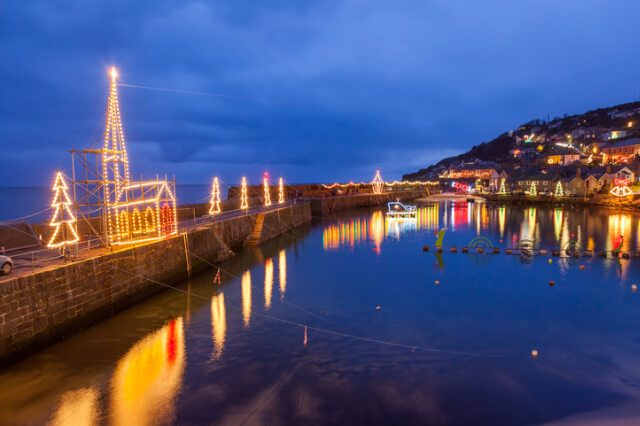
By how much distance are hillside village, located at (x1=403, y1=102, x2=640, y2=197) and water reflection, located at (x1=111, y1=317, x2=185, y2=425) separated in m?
76.3

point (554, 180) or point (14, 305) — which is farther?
point (554, 180)

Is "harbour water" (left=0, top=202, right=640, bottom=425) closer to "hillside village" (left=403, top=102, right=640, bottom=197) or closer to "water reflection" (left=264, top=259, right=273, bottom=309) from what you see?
"water reflection" (left=264, top=259, right=273, bottom=309)

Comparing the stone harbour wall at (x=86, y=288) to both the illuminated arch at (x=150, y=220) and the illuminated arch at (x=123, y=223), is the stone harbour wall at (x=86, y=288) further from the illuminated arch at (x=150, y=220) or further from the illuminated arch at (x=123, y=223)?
the illuminated arch at (x=123, y=223)

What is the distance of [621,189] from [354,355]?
234 feet

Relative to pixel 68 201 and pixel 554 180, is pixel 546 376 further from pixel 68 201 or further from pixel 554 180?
pixel 554 180

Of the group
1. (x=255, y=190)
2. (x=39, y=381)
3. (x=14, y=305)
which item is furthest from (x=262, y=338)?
(x=255, y=190)

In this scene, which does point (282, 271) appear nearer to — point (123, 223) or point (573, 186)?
point (123, 223)

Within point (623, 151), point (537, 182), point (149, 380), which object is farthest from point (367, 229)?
point (623, 151)

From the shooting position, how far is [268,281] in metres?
19.6

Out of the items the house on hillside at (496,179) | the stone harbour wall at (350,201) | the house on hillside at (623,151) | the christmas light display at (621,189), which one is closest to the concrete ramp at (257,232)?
the stone harbour wall at (350,201)

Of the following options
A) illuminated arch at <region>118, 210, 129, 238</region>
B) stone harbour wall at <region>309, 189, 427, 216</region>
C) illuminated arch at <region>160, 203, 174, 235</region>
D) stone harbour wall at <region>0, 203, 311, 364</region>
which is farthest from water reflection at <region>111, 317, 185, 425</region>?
stone harbour wall at <region>309, 189, 427, 216</region>

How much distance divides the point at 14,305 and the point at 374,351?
1011 centimetres

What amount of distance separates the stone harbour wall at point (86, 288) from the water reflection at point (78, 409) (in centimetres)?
240

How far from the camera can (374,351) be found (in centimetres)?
1106
